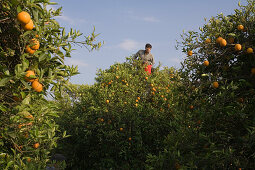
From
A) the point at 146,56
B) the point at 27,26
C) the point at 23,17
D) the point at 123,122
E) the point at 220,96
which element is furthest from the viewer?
the point at 146,56

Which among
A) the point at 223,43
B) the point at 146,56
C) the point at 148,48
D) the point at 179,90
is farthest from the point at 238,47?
the point at 148,48

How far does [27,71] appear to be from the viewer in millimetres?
2518

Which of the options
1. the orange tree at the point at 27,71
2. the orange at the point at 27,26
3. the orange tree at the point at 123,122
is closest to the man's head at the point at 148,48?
the orange tree at the point at 123,122

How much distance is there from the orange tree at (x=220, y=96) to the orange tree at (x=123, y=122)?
2.60m

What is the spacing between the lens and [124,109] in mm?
7012

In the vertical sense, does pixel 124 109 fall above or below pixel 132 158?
above

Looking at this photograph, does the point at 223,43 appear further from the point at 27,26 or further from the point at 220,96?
the point at 27,26

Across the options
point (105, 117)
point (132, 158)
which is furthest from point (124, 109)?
point (132, 158)

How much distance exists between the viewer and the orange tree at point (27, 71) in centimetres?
243

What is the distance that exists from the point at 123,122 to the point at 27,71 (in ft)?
15.0

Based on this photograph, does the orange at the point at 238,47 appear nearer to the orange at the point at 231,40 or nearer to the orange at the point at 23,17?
the orange at the point at 231,40

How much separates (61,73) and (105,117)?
4.53 meters

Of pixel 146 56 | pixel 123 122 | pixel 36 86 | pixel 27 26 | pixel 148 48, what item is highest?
pixel 148 48

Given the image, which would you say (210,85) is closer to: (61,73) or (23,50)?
(61,73)
